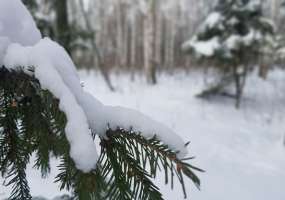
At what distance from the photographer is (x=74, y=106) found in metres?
0.75

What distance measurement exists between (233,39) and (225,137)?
286 cm

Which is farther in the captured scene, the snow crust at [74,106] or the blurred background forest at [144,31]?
the blurred background forest at [144,31]

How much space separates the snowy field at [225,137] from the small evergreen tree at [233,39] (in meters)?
0.83

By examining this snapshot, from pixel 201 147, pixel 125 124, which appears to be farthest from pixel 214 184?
pixel 125 124

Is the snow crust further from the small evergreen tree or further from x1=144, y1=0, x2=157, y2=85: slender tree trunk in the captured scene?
x1=144, y1=0, x2=157, y2=85: slender tree trunk

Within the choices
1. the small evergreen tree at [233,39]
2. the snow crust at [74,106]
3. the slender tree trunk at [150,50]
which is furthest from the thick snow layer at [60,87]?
the slender tree trunk at [150,50]

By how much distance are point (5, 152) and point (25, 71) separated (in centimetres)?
23

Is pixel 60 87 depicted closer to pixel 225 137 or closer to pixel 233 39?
pixel 225 137

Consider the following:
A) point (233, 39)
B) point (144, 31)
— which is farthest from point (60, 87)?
point (144, 31)

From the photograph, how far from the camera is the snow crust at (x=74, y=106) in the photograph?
727mm

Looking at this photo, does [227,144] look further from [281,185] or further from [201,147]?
[281,185]

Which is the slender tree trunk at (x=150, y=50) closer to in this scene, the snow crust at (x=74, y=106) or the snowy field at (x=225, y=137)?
the snowy field at (x=225, y=137)

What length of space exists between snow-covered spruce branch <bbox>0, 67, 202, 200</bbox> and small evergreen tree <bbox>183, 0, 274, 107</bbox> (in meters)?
7.24

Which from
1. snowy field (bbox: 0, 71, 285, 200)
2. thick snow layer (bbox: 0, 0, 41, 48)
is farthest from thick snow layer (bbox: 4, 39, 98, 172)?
snowy field (bbox: 0, 71, 285, 200)
